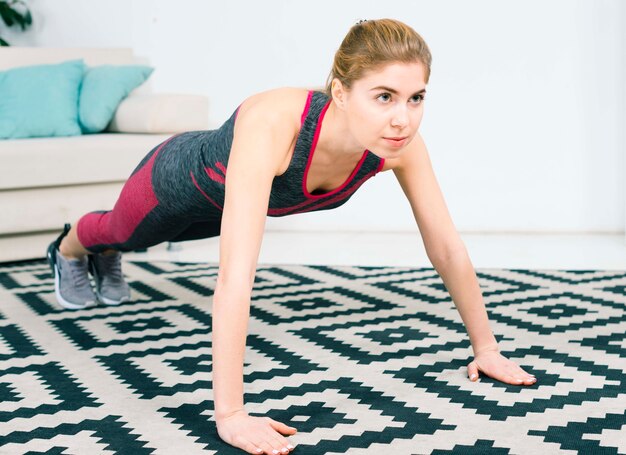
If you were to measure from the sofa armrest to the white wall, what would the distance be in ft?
1.69

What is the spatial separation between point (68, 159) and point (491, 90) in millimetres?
1563

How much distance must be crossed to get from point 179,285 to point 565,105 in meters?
1.66

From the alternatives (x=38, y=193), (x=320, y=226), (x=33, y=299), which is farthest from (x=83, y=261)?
(x=320, y=226)

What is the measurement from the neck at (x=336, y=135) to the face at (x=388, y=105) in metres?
0.11

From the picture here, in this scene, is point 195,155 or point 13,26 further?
point 13,26

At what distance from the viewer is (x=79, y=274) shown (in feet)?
7.92

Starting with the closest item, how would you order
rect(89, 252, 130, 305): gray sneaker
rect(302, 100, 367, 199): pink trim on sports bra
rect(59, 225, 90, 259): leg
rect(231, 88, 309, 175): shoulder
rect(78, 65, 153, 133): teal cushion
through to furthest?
rect(231, 88, 309, 175): shoulder → rect(302, 100, 367, 199): pink trim on sports bra → rect(59, 225, 90, 259): leg → rect(89, 252, 130, 305): gray sneaker → rect(78, 65, 153, 133): teal cushion

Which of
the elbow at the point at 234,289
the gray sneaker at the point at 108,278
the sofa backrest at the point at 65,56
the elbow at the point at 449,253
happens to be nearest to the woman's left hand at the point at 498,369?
the elbow at the point at 449,253

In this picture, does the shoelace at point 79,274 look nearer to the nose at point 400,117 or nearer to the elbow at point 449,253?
the elbow at point 449,253

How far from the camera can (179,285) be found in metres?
2.70

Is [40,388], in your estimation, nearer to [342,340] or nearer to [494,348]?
[342,340]

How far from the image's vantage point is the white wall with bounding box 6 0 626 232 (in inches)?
138

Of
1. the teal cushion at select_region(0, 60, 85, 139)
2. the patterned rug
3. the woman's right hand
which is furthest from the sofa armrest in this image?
the woman's right hand

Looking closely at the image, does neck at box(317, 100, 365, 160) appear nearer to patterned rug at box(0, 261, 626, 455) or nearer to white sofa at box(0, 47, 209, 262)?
patterned rug at box(0, 261, 626, 455)
